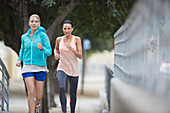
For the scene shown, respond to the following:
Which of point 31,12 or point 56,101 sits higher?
point 31,12

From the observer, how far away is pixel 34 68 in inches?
255

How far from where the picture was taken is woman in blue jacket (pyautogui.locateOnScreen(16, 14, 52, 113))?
6.46 metres

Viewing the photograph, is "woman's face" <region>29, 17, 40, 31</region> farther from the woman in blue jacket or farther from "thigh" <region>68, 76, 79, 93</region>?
"thigh" <region>68, 76, 79, 93</region>

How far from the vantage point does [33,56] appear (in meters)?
6.46

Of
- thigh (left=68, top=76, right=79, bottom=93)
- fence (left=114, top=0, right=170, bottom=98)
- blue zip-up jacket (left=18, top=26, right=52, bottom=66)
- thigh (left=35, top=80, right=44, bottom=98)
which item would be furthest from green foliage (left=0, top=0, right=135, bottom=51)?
fence (left=114, top=0, right=170, bottom=98)

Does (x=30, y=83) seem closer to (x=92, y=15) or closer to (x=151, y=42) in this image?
(x=151, y=42)

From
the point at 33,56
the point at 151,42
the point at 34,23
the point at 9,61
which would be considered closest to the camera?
the point at 151,42

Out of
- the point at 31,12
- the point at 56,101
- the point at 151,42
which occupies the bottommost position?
the point at 56,101

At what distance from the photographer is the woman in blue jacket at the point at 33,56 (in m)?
6.46

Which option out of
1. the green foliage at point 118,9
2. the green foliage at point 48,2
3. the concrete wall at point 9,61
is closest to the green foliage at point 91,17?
the green foliage at point 118,9

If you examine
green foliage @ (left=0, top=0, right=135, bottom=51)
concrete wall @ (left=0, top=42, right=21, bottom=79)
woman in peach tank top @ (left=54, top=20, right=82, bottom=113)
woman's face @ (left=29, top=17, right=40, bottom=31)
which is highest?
green foliage @ (left=0, top=0, right=135, bottom=51)

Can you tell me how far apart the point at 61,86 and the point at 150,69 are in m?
3.90

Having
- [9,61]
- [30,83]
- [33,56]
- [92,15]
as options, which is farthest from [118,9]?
[9,61]

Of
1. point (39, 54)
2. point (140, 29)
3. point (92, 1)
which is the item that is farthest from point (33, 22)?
point (92, 1)
